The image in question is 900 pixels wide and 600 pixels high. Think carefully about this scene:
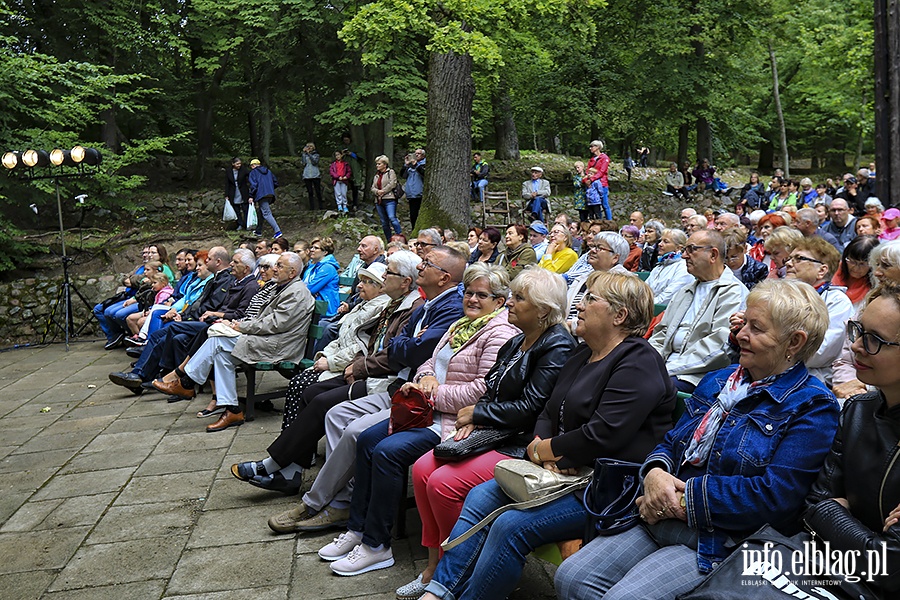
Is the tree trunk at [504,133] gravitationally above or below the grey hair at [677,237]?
above

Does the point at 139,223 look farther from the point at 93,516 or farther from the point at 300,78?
the point at 93,516

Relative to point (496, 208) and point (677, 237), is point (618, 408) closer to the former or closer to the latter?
point (677, 237)

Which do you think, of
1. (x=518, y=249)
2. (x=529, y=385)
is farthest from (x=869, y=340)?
(x=518, y=249)

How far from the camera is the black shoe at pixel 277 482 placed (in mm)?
4477

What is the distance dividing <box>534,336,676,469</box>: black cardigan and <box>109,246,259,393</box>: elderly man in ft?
15.8

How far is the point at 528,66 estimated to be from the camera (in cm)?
2048

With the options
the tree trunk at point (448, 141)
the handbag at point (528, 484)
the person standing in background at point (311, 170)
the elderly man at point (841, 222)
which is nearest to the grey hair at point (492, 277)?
the handbag at point (528, 484)

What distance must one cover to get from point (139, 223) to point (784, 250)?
16.2 meters

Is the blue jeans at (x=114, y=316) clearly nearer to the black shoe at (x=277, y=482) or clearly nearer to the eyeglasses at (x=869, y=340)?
the black shoe at (x=277, y=482)

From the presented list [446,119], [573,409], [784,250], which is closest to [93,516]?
[573,409]

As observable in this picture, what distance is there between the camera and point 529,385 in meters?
3.29

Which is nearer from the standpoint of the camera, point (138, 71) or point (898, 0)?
point (898, 0)

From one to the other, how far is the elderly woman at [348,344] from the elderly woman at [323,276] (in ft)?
5.49

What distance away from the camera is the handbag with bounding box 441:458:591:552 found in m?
2.77
